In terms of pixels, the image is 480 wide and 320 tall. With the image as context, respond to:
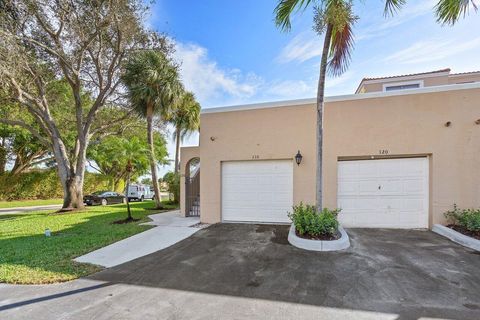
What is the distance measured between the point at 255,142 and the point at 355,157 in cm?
331

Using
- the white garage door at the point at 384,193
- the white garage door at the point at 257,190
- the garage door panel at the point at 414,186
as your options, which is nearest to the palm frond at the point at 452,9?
the white garage door at the point at 384,193

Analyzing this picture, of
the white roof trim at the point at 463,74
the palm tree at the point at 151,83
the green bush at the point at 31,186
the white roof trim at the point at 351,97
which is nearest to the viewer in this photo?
the white roof trim at the point at 351,97

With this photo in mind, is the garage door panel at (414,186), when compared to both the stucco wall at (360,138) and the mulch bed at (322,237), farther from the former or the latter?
the mulch bed at (322,237)

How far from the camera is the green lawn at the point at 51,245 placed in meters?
4.85

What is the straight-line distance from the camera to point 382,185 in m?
7.95

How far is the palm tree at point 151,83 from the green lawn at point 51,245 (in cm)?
471

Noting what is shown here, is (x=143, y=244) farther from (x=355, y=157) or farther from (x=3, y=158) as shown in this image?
(x=3, y=158)

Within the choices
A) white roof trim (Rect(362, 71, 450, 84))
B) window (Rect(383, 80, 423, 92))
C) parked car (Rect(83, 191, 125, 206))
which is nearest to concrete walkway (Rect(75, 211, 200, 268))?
window (Rect(383, 80, 423, 92))

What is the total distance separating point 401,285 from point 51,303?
17.8ft

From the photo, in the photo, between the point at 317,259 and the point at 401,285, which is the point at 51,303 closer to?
the point at 317,259

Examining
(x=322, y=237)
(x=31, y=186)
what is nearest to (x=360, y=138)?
(x=322, y=237)

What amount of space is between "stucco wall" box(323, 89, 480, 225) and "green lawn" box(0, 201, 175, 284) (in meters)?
6.86

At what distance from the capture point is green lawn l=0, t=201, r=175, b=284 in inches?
191

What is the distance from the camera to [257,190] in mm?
8969
